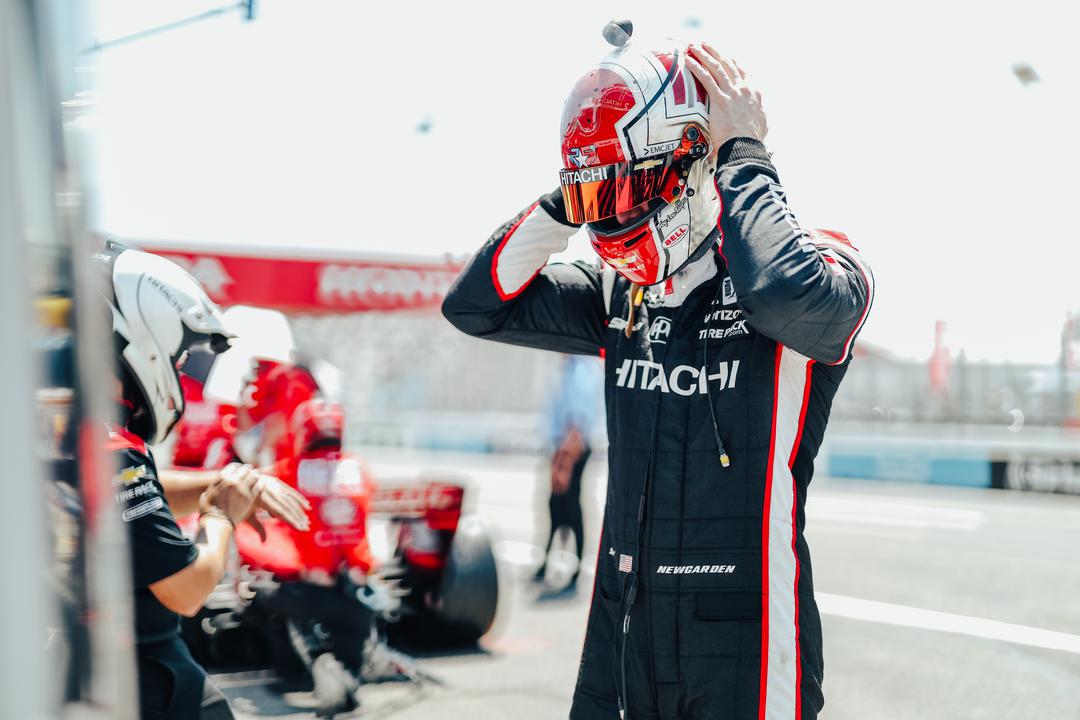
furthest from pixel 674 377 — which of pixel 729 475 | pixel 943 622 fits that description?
pixel 943 622

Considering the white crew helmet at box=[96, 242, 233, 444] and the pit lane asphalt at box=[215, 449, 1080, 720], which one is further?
the pit lane asphalt at box=[215, 449, 1080, 720]

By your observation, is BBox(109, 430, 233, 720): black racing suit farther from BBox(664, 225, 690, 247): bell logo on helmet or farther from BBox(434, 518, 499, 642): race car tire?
BBox(434, 518, 499, 642): race car tire

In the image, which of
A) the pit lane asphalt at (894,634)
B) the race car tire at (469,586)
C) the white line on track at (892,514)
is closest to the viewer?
the pit lane asphalt at (894,634)

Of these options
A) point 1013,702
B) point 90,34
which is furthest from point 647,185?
point 1013,702

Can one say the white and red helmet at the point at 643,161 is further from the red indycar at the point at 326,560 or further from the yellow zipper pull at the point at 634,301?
the red indycar at the point at 326,560

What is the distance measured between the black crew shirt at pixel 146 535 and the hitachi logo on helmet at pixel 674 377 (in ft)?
2.92

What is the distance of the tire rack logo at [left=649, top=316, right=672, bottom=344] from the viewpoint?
2.02 meters

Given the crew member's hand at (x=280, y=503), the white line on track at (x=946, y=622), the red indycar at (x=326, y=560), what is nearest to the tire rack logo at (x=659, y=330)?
the crew member's hand at (x=280, y=503)

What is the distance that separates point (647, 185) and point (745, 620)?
0.85 metres

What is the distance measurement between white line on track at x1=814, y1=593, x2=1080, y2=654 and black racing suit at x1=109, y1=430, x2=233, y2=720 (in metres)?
4.77

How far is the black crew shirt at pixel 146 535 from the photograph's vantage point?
185cm

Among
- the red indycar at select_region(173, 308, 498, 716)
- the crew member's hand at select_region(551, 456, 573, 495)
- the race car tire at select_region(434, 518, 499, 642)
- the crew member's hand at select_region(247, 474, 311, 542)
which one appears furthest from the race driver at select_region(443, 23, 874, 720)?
the crew member's hand at select_region(551, 456, 573, 495)

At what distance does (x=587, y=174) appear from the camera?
2.08m

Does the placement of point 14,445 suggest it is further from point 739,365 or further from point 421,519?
point 421,519
